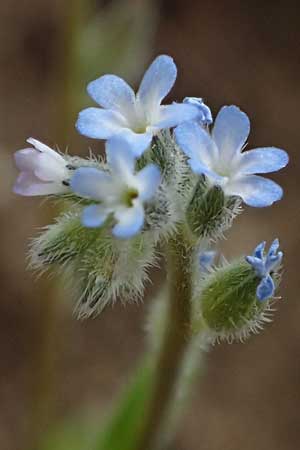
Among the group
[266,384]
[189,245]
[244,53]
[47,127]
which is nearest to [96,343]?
[266,384]

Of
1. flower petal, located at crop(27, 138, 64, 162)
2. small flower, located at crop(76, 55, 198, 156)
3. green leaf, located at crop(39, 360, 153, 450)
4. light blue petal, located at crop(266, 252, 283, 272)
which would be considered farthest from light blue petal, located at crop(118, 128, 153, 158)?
green leaf, located at crop(39, 360, 153, 450)

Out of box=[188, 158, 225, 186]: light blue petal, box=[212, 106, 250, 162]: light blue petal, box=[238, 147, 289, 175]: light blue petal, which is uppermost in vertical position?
box=[212, 106, 250, 162]: light blue petal

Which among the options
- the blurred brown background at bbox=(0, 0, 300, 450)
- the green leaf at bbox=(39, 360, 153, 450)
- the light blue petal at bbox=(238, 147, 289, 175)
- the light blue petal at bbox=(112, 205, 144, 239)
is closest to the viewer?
the light blue petal at bbox=(112, 205, 144, 239)

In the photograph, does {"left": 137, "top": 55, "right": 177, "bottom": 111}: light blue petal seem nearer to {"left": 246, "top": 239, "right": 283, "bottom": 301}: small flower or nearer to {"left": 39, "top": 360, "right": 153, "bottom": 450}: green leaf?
{"left": 246, "top": 239, "right": 283, "bottom": 301}: small flower

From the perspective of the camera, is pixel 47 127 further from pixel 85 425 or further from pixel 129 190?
pixel 129 190

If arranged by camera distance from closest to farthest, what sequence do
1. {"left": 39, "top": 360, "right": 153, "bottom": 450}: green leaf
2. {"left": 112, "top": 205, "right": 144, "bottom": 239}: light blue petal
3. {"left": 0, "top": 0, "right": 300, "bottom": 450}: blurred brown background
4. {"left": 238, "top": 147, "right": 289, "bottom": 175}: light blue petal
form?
{"left": 112, "top": 205, "right": 144, "bottom": 239}: light blue petal, {"left": 238, "top": 147, "right": 289, "bottom": 175}: light blue petal, {"left": 39, "top": 360, "right": 153, "bottom": 450}: green leaf, {"left": 0, "top": 0, "right": 300, "bottom": 450}: blurred brown background

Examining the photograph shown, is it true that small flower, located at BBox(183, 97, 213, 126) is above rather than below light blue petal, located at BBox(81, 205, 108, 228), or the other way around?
above
